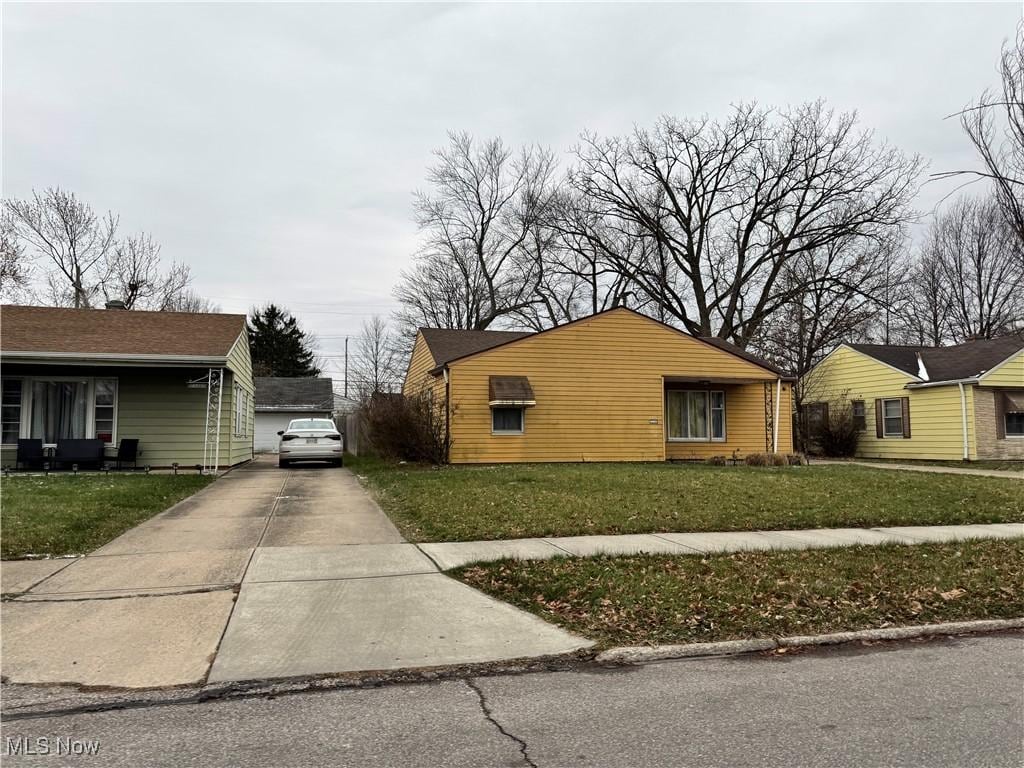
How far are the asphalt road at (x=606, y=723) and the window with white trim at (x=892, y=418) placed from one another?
22.2 m

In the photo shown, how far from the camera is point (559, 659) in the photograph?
4887 mm

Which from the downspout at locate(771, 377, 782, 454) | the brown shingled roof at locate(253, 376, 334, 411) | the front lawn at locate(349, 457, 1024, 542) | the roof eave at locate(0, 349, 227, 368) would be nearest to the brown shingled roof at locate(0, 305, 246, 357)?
the roof eave at locate(0, 349, 227, 368)

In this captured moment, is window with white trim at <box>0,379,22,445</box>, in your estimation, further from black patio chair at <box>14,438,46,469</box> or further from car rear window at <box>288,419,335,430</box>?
car rear window at <box>288,419,335,430</box>

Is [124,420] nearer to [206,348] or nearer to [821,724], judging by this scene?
[206,348]

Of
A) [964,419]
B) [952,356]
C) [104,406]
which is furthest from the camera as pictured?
[952,356]

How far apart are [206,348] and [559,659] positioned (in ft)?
46.2

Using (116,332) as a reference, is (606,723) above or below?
below

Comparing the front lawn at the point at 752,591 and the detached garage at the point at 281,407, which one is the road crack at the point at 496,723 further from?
the detached garage at the point at 281,407

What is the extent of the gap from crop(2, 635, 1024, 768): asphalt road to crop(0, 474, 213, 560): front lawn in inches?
177

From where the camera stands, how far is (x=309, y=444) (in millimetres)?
20031

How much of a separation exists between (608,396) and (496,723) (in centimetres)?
1748

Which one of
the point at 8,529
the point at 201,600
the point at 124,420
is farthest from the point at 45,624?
the point at 124,420

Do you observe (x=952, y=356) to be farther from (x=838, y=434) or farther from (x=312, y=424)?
(x=312, y=424)

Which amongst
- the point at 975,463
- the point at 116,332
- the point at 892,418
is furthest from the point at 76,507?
the point at 892,418
